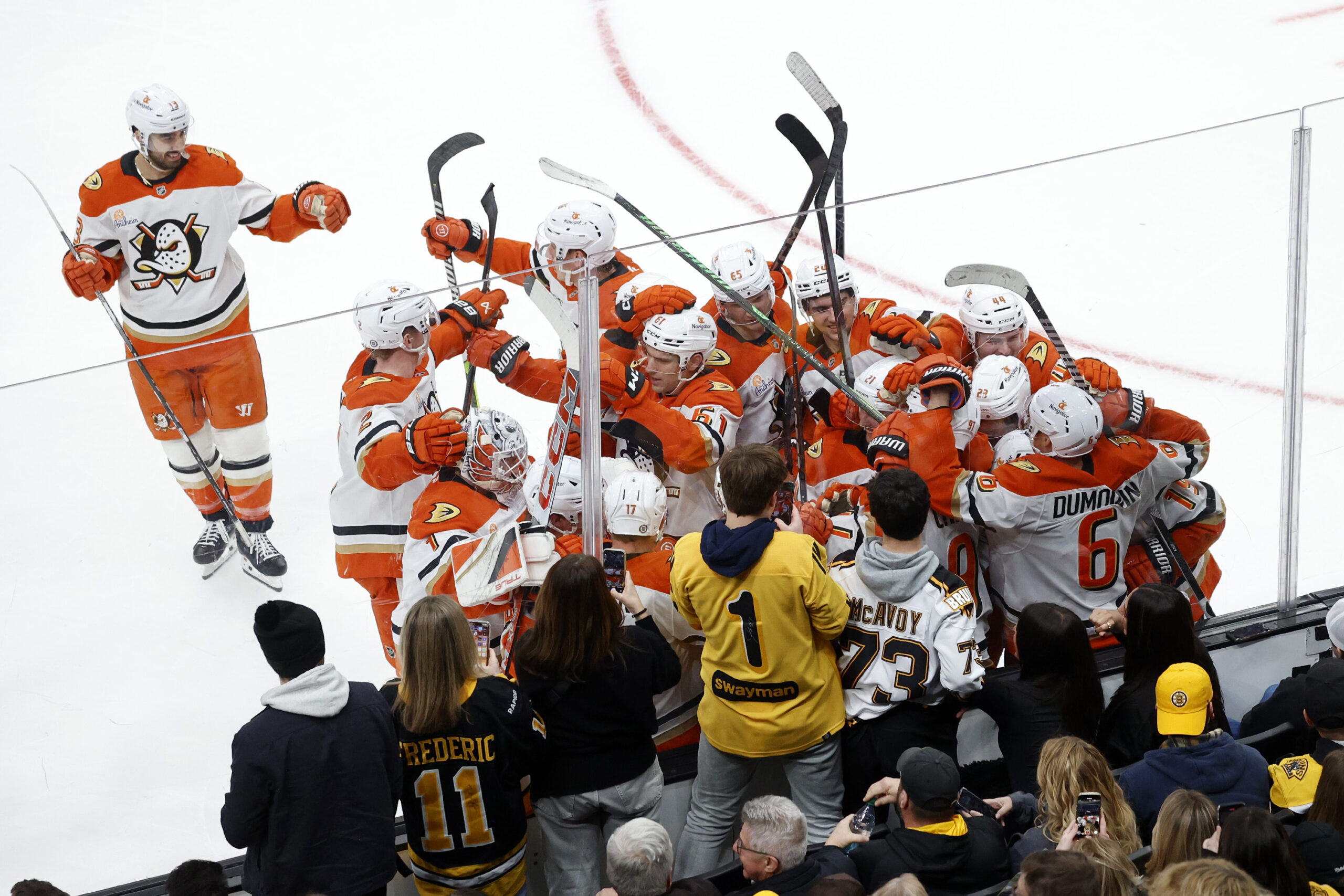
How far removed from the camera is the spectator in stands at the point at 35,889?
7.18 ft

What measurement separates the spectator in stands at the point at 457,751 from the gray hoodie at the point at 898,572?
72 centimetres

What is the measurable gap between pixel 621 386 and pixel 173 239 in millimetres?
2032

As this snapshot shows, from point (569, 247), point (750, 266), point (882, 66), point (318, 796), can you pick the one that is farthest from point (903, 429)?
point (882, 66)

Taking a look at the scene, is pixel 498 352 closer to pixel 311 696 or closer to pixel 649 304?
pixel 649 304

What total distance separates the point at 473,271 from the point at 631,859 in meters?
3.22

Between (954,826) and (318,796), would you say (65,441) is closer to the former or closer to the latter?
(318,796)

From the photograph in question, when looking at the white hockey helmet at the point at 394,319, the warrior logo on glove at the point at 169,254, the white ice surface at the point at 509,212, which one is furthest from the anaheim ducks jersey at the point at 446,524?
the warrior logo on glove at the point at 169,254

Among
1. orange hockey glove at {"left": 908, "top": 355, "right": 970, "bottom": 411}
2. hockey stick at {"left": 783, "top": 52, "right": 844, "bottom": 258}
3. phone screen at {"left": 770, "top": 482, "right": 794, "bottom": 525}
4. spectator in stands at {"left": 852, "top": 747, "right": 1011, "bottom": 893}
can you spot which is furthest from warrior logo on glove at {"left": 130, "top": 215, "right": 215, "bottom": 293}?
spectator in stands at {"left": 852, "top": 747, "right": 1011, "bottom": 893}

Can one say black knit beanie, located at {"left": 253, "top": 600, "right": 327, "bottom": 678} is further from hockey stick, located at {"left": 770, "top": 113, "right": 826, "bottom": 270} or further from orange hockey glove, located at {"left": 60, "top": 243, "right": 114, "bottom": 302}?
orange hockey glove, located at {"left": 60, "top": 243, "right": 114, "bottom": 302}

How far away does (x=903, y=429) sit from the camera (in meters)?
3.23

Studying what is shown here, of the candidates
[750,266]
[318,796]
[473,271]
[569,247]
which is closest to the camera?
[318,796]

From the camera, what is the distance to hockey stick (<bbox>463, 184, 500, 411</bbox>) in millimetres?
3639

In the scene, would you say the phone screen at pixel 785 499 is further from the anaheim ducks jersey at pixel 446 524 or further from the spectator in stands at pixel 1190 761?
the spectator in stands at pixel 1190 761

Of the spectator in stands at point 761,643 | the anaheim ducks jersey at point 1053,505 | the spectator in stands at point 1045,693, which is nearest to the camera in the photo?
the spectator in stands at point 761,643
